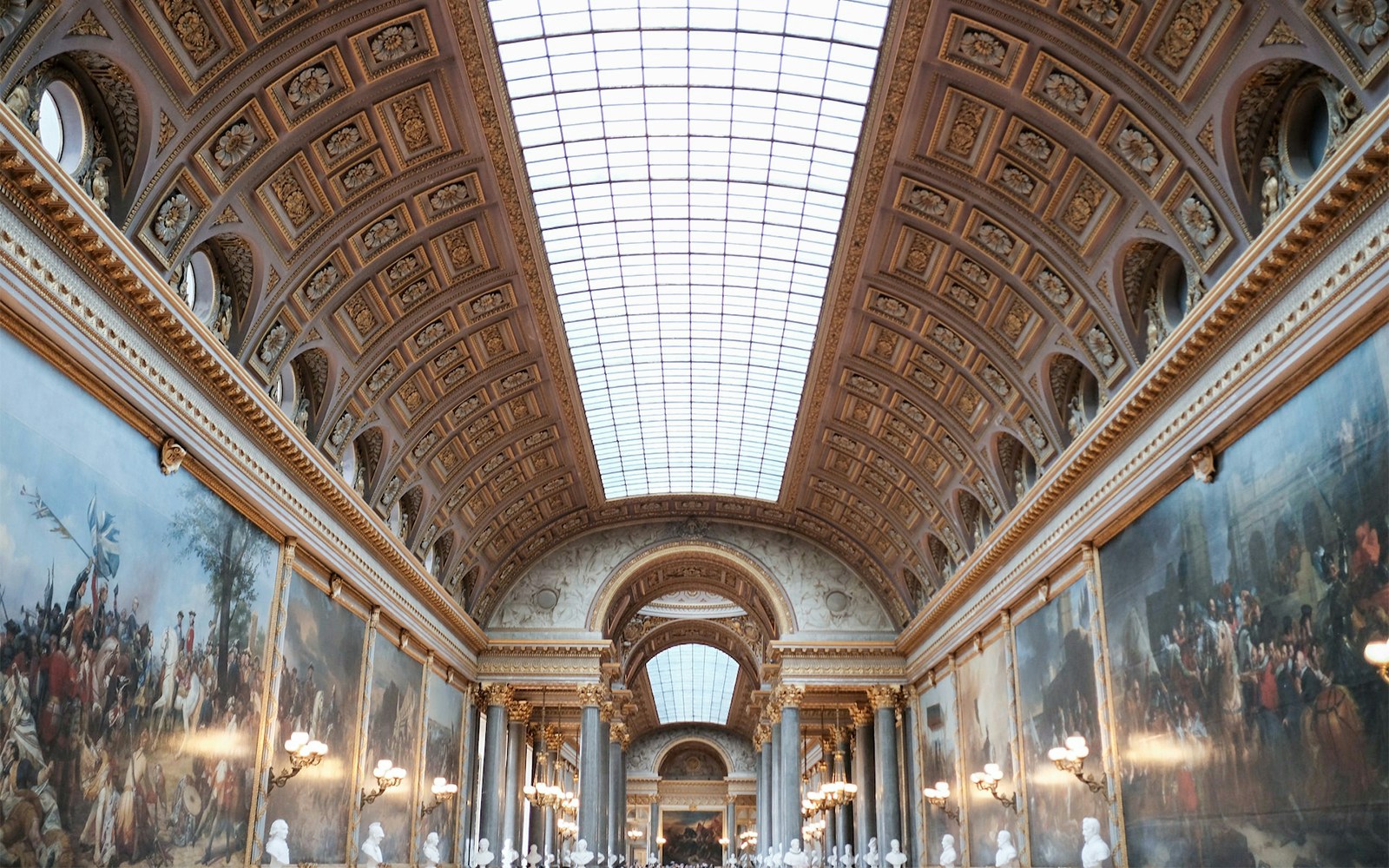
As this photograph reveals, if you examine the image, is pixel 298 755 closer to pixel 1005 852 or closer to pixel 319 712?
pixel 319 712

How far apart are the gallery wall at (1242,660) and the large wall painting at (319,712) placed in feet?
50.4

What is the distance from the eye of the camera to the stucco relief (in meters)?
39.5

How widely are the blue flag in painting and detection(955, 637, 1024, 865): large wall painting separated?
19.5 meters

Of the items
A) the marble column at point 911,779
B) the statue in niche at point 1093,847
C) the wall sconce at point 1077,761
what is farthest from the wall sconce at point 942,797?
the statue in niche at point 1093,847

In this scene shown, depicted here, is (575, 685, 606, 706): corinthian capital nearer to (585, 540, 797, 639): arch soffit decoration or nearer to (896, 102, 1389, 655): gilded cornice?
(585, 540, 797, 639): arch soffit decoration

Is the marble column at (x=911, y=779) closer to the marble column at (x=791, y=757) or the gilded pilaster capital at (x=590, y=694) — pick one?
the marble column at (x=791, y=757)

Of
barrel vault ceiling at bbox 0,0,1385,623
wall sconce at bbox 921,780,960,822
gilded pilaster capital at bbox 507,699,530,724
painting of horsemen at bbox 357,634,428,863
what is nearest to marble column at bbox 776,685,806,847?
wall sconce at bbox 921,780,960,822

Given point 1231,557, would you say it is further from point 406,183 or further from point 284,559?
point 284,559

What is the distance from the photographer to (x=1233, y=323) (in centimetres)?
1542

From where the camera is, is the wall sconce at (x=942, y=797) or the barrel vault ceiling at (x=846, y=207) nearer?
the barrel vault ceiling at (x=846, y=207)

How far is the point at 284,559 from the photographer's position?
2128cm

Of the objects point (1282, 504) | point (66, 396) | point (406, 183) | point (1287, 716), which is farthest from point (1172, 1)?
point (66, 396)

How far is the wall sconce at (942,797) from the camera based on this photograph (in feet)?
101

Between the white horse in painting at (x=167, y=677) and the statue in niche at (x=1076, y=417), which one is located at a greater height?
the statue in niche at (x=1076, y=417)
